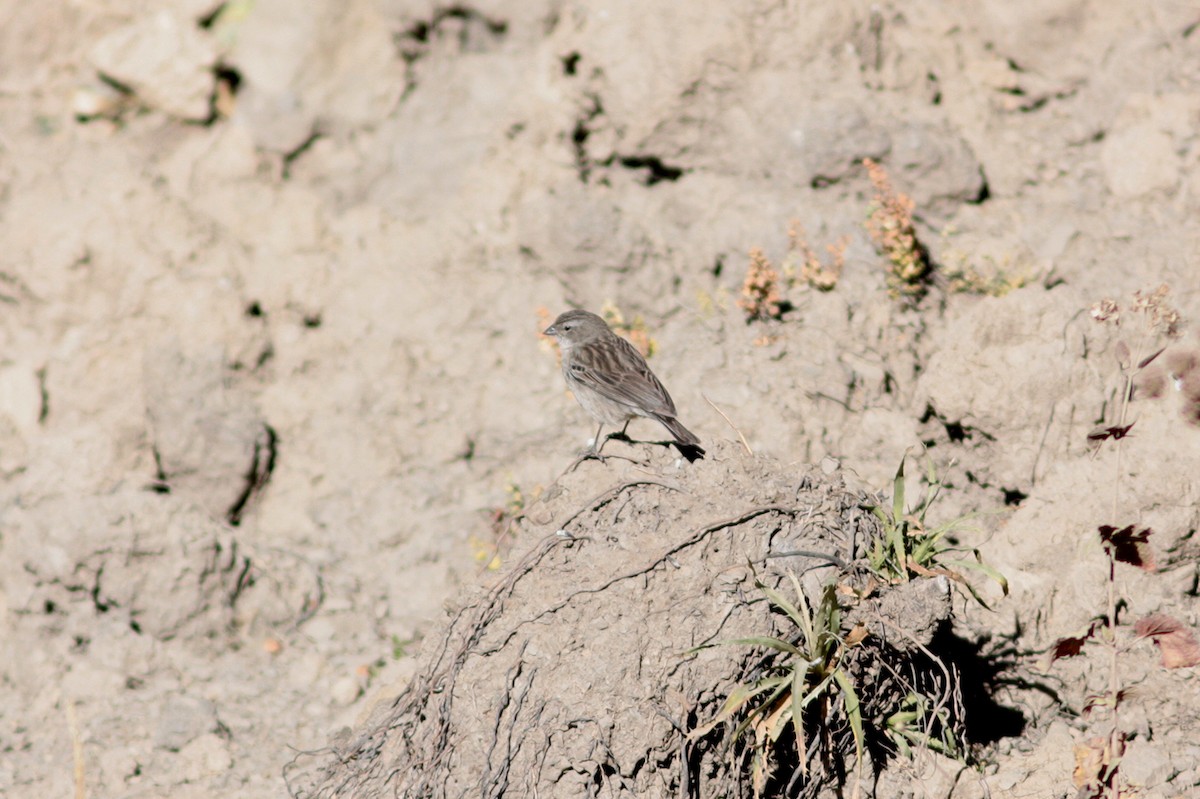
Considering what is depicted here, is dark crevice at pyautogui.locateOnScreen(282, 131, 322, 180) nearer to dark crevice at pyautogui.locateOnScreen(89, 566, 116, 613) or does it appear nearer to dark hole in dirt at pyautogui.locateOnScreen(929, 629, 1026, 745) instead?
dark crevice at pyautogui.locateOnScreen(89, 566, 116, 613)

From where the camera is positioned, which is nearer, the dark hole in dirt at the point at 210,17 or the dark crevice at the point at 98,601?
the dark crevice at the point at 98,601

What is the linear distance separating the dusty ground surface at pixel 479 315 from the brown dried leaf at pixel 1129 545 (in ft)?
3.18

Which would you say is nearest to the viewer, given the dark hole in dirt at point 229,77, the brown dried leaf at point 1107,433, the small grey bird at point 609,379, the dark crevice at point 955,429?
the brown dried leaf at point 1107,433

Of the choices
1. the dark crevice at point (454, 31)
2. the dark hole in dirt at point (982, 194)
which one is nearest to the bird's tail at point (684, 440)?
the dark hole in dirt at point (982, 194)

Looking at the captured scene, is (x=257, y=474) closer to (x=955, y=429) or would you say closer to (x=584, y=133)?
(x=584, y=133)

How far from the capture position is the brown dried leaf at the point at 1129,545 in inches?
173

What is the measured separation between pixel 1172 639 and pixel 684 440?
2.69 m

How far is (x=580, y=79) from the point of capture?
8.47 m

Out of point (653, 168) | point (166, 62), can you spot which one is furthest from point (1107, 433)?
point (166, 62)

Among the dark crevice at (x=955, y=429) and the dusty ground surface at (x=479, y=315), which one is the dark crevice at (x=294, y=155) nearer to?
the dusty ground surface at (x=479, y=315)

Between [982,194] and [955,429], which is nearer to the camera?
[955,429]

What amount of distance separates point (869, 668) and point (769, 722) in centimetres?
57

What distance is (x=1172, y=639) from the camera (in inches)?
177

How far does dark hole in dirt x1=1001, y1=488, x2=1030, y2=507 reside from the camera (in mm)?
6191
